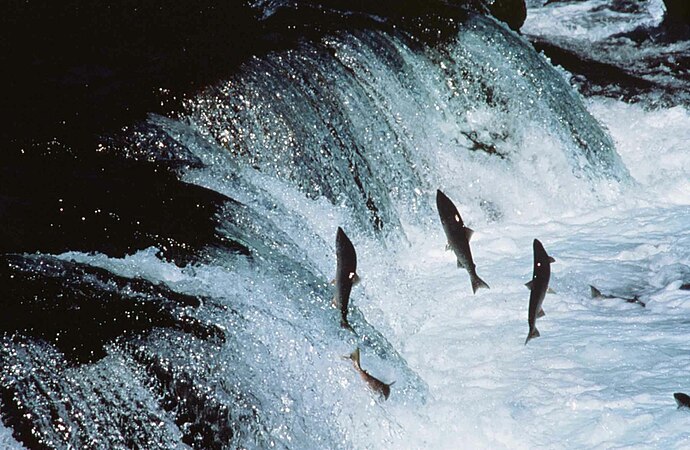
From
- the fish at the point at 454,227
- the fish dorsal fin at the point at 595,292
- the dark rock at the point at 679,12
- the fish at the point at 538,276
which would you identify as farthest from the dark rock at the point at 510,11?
the fish at the point at 538,276

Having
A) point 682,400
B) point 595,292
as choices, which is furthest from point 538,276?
point 595,292

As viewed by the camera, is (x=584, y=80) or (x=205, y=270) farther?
(x=584, y=80)

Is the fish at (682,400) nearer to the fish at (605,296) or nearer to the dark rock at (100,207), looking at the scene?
the fish at (605,296)

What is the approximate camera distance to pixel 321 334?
3.17 meters

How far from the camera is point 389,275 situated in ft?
14.7

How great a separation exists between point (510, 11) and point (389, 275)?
5242mm

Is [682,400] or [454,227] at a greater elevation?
[454,227]

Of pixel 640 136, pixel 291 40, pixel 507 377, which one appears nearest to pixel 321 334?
pixel 507 377

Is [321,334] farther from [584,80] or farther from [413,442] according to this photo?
[584,80]

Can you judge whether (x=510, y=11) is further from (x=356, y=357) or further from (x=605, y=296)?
(x=356, y=357)

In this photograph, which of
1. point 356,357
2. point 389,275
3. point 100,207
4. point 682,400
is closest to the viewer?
point 356,357

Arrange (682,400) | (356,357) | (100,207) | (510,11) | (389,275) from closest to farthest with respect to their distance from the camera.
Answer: (356,357) → (682,400) → (100,207) → (389,275) → (510,11)

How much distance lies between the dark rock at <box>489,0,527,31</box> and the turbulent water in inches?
73.7

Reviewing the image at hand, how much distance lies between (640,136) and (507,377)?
3857 mm
